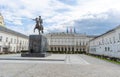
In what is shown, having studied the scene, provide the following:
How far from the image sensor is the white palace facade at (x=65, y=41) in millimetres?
113938

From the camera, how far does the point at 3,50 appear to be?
55.1 m

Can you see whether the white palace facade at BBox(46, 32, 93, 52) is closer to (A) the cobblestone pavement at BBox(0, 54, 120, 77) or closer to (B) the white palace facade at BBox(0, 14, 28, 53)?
(B) the white palace facade at BBox(0, 14, 28, 53)

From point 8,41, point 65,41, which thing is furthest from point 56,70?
point 65,41

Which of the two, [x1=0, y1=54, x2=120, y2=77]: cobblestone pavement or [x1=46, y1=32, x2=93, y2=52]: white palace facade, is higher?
[x1=46, y1=32, x2=93, y2=52]: white palace facade

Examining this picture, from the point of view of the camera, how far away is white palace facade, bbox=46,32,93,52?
374ft

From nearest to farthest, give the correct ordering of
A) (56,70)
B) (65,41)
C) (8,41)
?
1. (56,70)
2. (8,41)
3. (65,41)

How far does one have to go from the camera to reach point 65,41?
115m

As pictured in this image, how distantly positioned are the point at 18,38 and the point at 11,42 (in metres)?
8.21

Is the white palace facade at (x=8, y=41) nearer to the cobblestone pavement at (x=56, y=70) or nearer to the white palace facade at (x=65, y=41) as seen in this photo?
the cobblestone pavement at (x=56, y=70)

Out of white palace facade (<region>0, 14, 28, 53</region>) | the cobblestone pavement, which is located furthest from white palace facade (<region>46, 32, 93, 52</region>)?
the cobblestone pavement

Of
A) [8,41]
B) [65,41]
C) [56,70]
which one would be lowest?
[56,70]

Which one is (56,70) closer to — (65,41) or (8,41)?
(8,41)

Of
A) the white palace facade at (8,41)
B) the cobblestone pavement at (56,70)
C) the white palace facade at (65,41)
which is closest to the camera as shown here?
the cobblestone pavement at (56,70)

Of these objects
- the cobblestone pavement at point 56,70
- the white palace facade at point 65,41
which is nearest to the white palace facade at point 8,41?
the cobblestone pavement at point 56,70
